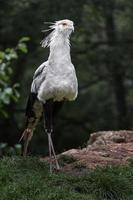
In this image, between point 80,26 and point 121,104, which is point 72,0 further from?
point 121,104

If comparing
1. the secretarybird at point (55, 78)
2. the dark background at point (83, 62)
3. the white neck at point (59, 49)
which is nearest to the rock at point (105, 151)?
the secretarybird at point (55, 78)

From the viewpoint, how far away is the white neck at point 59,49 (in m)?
7.83

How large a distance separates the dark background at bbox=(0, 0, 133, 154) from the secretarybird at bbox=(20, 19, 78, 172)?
716 centimetres

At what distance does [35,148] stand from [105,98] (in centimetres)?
475

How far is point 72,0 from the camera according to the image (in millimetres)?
16062

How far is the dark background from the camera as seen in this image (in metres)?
16.3

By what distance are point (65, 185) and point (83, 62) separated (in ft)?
41.6

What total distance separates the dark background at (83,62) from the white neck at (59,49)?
7.20 meters

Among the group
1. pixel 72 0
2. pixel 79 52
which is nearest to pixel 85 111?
pixel 79 52

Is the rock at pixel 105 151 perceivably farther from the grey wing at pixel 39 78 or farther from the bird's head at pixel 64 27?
the bird's head at pixel 64 27

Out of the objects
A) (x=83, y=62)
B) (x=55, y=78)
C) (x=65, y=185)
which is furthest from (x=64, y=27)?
(x=83, y=62)

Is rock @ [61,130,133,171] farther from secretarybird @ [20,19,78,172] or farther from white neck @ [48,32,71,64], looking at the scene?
white neck @ [48,32,71,64]

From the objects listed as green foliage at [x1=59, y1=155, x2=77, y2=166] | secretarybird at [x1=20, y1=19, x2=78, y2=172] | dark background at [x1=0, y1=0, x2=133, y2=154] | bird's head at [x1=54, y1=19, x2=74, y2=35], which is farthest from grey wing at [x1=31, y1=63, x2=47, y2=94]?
dark background at [x1=0, y1=0, x2=133, y2=154]

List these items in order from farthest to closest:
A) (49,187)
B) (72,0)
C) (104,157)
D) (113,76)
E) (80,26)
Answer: (113,76), (80,26), (72,0), (104,157), (49,187)
